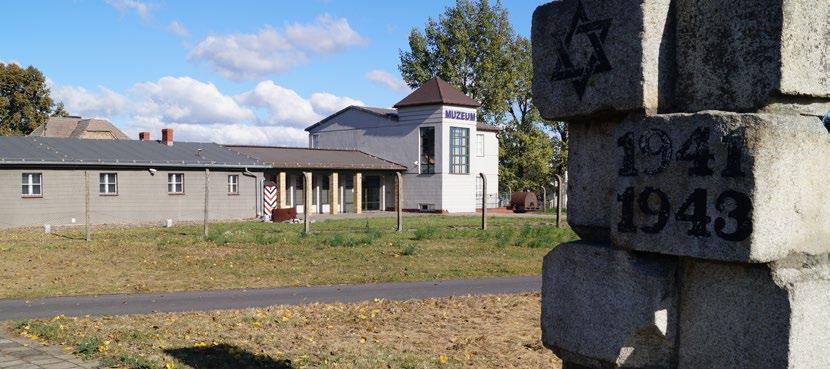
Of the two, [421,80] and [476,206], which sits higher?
[421,80]

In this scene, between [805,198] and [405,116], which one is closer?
[805,198]

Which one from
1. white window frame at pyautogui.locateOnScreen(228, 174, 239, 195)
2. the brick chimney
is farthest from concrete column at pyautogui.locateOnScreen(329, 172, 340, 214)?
the brick chimney

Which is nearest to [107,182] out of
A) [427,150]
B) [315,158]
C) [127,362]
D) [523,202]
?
[315,158]

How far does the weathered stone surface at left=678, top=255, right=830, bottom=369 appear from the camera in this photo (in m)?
3.00

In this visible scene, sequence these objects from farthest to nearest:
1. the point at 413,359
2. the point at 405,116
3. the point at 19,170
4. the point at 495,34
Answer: the point at 495,34 → the point at 405,116 → the point at 19,170 → the point at 413,359

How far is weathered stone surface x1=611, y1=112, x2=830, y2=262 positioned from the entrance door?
43.2m

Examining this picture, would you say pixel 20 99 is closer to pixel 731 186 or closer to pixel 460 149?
pixel 460 149

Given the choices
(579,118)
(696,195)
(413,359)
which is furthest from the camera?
(413,359)

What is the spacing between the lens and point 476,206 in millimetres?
49750

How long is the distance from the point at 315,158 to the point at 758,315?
134 ft

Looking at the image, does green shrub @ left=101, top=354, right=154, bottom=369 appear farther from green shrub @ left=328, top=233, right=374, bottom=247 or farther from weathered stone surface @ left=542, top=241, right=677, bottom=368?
green shrub @ left=328, top=233, right=374, bottom=247

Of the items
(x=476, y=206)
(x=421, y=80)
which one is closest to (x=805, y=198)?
(x=476, y=206)

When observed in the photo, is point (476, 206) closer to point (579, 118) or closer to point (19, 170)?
point (19, 170)

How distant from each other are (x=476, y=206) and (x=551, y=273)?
45912 mm
